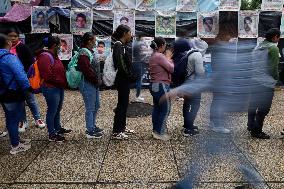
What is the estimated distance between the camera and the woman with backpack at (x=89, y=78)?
5.55 m

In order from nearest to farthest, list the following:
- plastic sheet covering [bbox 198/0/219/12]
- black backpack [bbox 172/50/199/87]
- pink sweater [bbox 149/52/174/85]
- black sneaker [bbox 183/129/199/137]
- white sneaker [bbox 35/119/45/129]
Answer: pink sweater [bbox 149/52/174/85] < black backpack [bbox 172/50/199/87] < black sneaker [bbox 183/129/199/137] < white sneaker [bbox 35/119/45/129] < plastic sheet covering [bbox 198/0/219/12]

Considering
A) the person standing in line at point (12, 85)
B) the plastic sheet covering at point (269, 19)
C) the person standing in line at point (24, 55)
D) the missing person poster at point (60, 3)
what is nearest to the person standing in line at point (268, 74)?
the person standing in line at point (12, 85)

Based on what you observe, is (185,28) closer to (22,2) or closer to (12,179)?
(22,2)

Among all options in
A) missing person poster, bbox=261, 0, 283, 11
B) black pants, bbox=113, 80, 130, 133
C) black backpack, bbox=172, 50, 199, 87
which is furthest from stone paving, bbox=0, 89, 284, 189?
missing person poster, bbox=261, 0, 283, 11

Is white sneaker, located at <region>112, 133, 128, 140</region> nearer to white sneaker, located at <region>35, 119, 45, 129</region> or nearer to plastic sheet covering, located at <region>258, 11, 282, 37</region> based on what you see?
white sneaker, located at <region>35, 119, 45, 129</region>

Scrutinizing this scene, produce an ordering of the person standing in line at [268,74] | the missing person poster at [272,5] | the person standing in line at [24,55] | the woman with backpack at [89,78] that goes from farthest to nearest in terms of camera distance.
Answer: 1. the missing person poster at [272,5]
2. the person standing in line at [24,55]
3. the woman with backpack at [89,78]
4. the person standing in line at [268,74]

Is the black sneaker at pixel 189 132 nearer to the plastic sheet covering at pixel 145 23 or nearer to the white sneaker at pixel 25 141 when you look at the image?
the white sneaker at pixel 25 141

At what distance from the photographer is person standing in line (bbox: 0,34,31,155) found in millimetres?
4957

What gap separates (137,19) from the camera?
10.6m

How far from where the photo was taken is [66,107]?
335 inches

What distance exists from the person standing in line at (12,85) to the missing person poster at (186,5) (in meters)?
6.31

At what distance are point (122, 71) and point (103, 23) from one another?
5284mm

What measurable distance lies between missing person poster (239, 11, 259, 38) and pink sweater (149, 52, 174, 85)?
556cm

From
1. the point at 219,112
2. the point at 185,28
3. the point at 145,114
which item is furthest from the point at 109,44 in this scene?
the point at 219,112
